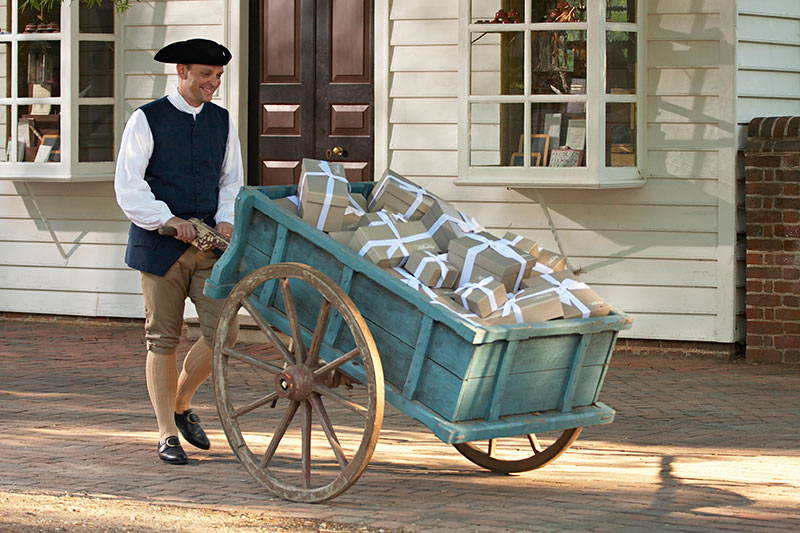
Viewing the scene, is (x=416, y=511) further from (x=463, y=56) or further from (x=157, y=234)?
(x=463, y=56)

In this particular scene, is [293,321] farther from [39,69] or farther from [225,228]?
[39,69]

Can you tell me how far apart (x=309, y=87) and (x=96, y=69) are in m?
1.72

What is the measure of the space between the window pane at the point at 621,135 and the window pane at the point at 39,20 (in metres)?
4.36

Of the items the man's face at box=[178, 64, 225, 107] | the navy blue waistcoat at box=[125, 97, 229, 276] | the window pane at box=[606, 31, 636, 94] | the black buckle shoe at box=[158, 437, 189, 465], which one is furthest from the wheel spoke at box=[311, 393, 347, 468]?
the window pane at box=[606, 31, 636, 94]

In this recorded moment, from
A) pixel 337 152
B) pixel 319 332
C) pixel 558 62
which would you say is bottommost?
pixel 319 332

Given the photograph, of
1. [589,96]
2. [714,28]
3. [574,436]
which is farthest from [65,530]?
[714,28]

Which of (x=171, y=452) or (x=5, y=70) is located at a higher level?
(x=5, y=70)

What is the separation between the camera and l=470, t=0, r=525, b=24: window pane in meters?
9.61

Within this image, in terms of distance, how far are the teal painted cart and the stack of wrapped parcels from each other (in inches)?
3.9

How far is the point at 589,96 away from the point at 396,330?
4.36 m

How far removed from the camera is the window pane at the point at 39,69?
433 inches

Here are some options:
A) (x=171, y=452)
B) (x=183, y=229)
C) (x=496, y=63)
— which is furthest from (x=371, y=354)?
(x=496, y=63)

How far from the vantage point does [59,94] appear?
36.0 feet

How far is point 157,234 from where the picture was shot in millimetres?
6453
